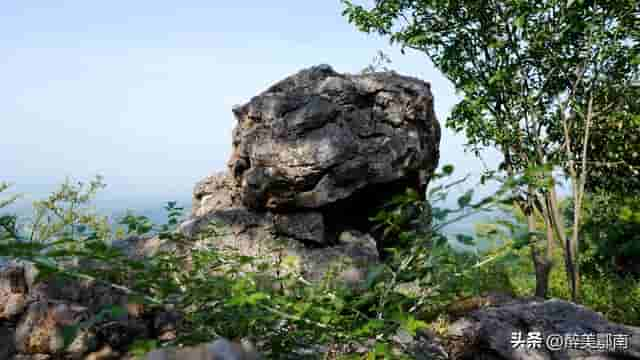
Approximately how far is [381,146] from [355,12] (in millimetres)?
4008

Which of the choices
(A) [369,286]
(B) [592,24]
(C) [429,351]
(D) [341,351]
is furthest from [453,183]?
(B) [592,24]

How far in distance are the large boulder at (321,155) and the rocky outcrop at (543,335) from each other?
277cm

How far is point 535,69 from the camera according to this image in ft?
35.6

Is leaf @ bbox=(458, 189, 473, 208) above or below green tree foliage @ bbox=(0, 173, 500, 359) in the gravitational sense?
above

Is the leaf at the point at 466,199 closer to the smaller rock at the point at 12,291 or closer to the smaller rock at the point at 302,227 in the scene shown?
the smaller rock at the point at 302,227

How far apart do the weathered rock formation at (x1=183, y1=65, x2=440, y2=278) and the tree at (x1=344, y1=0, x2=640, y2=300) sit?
73.9 inches

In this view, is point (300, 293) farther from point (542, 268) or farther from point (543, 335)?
point (542, 268)

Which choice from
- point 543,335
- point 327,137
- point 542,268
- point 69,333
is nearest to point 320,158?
point 327,137

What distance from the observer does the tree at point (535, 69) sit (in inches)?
402

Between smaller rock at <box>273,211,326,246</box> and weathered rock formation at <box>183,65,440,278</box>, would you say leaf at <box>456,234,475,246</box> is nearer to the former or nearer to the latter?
weathered rock formation at <box>183,65,440,278</box>

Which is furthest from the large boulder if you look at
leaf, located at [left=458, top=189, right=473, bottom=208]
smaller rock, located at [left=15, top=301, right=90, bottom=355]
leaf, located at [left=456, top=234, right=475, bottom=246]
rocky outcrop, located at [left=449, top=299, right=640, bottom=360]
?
leaf, located at [left=458, top=189, right=473, bottom=208]

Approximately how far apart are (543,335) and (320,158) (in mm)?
3836

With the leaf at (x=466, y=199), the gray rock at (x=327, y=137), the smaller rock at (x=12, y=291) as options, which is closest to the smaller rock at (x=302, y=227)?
the gray rock at (x=327, y=137)

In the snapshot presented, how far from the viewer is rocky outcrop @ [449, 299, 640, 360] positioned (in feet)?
18.8
